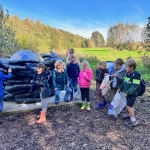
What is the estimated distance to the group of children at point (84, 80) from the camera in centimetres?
426

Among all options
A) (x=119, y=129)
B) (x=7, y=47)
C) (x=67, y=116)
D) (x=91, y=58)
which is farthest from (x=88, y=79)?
(x=91, y=58)

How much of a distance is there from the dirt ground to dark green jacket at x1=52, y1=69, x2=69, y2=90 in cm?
63

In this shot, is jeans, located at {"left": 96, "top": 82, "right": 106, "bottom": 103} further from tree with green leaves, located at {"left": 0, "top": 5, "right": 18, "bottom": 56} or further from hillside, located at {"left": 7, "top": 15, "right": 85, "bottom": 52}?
hillside, located at {"left": 7, "top": 15, "right": 85, "bottom": 52}

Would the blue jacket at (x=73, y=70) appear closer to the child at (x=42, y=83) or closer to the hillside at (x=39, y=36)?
the child at (x=42, y=83)

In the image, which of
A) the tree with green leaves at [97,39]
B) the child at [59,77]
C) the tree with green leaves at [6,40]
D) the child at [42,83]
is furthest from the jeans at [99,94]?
the tree with green leaves at [97,39]

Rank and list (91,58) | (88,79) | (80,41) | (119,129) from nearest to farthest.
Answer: (119,129), (88,79), (91,58), (80,41)

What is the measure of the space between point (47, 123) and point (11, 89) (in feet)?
4.87

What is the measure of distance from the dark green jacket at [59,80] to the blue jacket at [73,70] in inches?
17.2

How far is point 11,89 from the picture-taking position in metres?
5.25

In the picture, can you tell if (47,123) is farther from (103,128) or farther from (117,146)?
(117,146)

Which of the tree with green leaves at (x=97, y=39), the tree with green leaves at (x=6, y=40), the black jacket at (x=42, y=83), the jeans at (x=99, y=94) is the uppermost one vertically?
the tree with green leaves at (x=97, y=39)

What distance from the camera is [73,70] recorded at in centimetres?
544

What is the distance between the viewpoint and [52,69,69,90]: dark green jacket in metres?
4.94

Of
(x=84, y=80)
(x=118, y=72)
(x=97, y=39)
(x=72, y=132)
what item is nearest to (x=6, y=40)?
(x=84, y=80)
